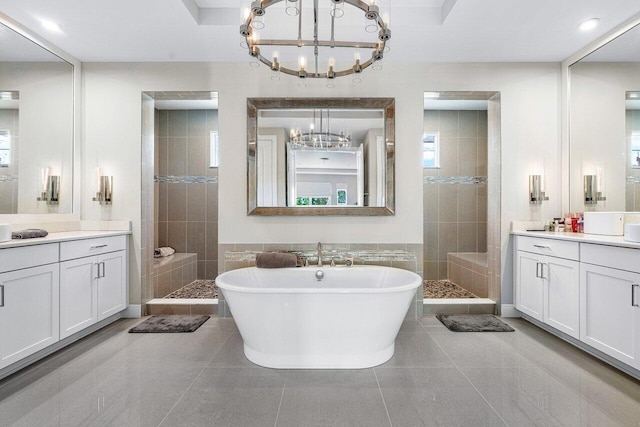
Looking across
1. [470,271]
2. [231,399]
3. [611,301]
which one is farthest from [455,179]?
[231,399]

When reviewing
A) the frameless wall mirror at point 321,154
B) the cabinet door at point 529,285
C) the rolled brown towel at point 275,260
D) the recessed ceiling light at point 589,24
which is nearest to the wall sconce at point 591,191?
the cabinet door at point 529,285

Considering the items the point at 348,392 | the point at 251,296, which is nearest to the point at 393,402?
the point at 348,392

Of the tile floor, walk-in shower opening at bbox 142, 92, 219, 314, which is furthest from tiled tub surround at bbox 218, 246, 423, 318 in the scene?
walk-in shower opening at bbox 142, 92, 219, 314

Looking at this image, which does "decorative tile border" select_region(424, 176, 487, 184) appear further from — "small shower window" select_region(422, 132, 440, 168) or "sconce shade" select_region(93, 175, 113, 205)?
"sconce shade" select_region(93, 175, 113, 205)

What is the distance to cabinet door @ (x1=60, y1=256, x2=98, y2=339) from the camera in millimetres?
2344

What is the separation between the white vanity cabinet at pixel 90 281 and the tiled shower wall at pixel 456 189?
3.65 meters

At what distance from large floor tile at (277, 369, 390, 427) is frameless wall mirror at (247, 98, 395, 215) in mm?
1474

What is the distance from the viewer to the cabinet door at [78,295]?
7.69ft

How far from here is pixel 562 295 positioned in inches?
97.1

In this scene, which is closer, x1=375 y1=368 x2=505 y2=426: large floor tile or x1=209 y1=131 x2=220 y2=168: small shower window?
x1=375 y1=368 x2=505 y2=426: large floor tile

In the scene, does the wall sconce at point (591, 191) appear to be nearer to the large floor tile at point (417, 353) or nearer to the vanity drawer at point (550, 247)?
the vanity drawer at point (550, 247)

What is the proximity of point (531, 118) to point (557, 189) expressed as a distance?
2.46 ft

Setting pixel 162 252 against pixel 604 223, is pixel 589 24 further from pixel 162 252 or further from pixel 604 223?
pixel 162 252

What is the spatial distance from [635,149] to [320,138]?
2.56 meters
